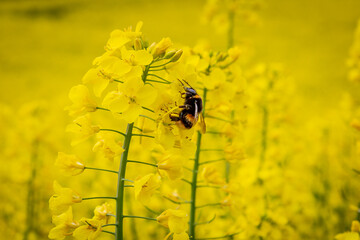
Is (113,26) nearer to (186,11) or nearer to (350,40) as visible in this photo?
(186,11)

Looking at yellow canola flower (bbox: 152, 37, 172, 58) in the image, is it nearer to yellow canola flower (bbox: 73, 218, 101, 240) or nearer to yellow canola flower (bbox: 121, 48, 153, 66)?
yellow canola flower (bbox: 121, 48, 153, 66)

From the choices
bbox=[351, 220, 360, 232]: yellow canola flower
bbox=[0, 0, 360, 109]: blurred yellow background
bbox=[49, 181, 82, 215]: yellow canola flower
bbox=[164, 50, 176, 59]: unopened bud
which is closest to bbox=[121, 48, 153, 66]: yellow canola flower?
bbox=[164, 50, 176, 59]: unopened bud

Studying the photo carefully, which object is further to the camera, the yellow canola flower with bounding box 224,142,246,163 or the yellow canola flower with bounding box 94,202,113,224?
the yellow canola flower with bounding box 224,142,246,163

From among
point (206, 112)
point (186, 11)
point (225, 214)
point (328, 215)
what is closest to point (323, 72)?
point (186, 11)

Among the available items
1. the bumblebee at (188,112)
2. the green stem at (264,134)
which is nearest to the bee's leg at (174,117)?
Answer: the bumblebee at (188,112)

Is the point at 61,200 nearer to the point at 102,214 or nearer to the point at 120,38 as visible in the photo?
the point at 102,214

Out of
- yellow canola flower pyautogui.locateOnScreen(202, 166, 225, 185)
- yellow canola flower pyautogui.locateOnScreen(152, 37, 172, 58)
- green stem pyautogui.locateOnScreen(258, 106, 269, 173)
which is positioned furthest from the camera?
green stem pyautogui.locateOnScreen(258, 106, 269, 173)

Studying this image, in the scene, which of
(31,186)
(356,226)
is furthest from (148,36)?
(356,226)
